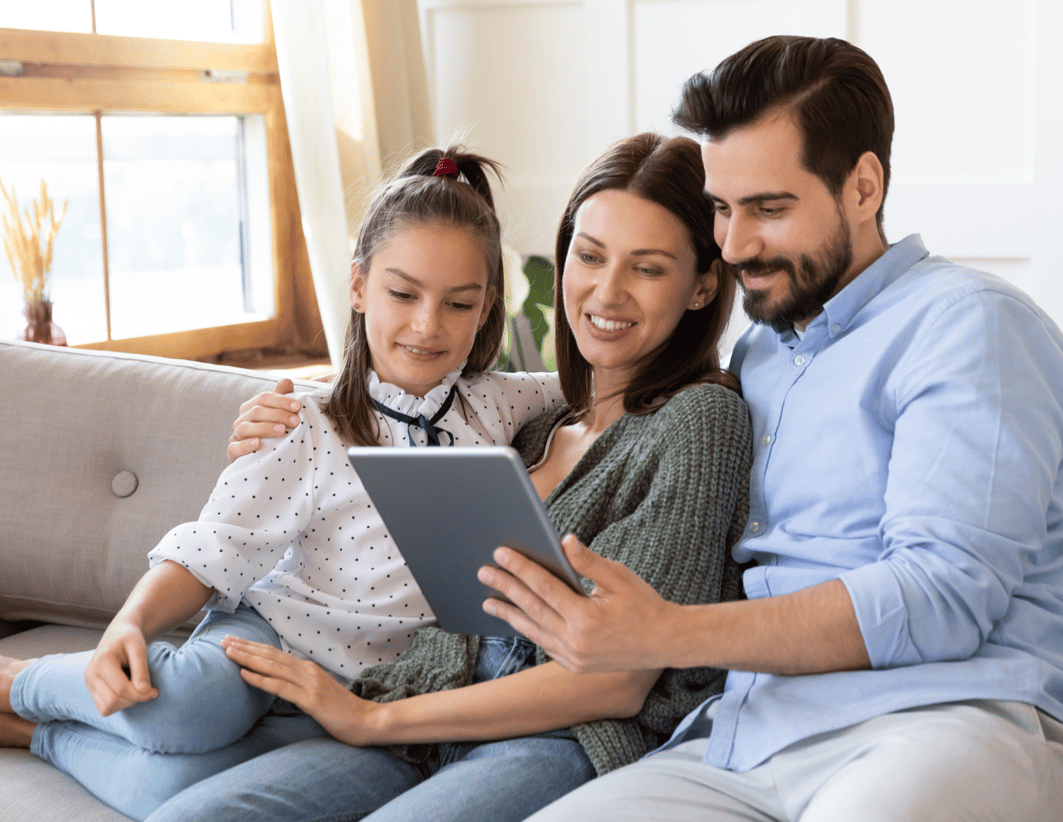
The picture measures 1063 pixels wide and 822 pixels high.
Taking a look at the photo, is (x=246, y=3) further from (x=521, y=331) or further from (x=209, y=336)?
(x=521, y=331)

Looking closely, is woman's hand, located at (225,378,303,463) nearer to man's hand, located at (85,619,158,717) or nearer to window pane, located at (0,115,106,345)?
man's hand, located at (85,619,158,717)

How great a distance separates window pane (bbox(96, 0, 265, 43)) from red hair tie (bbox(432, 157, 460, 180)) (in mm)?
1376

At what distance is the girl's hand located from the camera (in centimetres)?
126

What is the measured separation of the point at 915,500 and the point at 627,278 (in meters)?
0.50

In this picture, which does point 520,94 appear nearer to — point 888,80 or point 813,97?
point 888,80

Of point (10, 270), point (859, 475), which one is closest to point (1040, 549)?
point (859, 475)

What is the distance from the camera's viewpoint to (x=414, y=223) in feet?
4.96

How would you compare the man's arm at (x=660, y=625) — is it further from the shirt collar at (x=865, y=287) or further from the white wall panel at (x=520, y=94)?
the white wall panel at (x=520, y=94)

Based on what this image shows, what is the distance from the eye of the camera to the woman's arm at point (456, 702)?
1.20m

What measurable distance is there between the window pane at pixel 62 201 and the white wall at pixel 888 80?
1054 millimetres

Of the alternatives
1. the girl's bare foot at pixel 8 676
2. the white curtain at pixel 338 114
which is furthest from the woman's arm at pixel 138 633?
the white curtain at pixel 338 114

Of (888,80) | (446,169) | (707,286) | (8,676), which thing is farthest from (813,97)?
(888,80)

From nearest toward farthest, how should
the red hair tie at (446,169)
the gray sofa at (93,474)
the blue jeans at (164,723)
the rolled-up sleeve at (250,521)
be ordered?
the blue jeans at (164,723) < the rolled-up sleeve at (250,521) < the red hair tie at (446,169) < the gray sofa at (93,474)

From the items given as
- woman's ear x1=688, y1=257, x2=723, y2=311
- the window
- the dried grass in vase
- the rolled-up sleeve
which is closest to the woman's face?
woman's ear x1=688, y1=257, x2=723, y2=311
